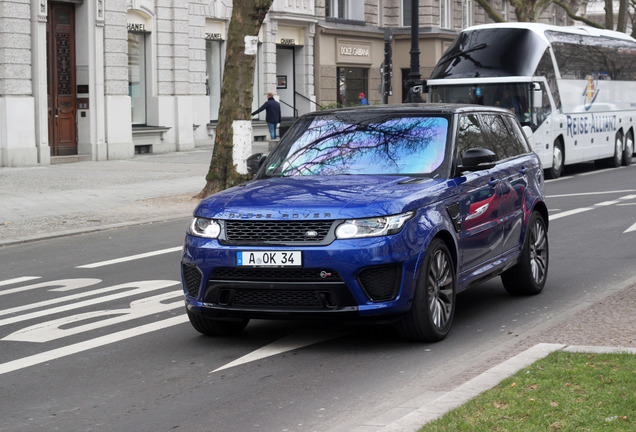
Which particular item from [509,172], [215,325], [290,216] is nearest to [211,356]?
[215,325]

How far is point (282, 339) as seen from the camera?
8.27 m

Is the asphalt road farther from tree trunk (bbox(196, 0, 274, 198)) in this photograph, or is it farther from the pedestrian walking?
the pedestrian walking

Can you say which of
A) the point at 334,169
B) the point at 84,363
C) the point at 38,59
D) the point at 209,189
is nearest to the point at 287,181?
the point at 334,169

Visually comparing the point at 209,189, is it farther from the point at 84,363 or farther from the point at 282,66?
the point at 282,66

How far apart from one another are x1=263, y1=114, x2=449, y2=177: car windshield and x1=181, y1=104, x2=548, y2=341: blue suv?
0.01 meters

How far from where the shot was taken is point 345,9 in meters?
47.7

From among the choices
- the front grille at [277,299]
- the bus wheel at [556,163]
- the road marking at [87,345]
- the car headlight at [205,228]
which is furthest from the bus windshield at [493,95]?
the front grille at [277,299]

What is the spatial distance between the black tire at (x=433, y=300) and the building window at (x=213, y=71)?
30.6m

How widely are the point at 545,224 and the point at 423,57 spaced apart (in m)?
42.6

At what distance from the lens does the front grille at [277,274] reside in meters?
7.40

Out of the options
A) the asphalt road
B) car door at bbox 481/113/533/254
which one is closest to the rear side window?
car door at bbox 481/113/533/254

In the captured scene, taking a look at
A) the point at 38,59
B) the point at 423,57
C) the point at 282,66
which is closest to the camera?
the point at 38,59

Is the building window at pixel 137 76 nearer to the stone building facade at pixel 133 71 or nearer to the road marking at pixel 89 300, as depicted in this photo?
the stone building facade at pixel 133 71

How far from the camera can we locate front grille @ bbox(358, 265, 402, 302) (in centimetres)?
746
